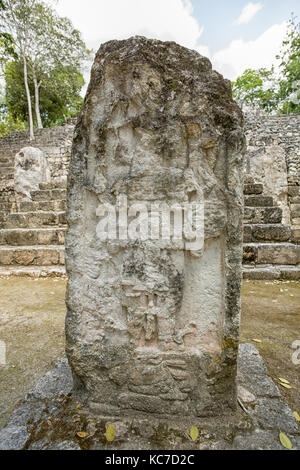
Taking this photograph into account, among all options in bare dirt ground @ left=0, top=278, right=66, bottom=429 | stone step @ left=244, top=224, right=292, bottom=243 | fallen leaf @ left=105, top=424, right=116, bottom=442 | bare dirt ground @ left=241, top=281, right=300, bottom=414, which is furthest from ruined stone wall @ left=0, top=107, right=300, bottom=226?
fallen leaf @ left=105, top=424, right=116, bottom=442

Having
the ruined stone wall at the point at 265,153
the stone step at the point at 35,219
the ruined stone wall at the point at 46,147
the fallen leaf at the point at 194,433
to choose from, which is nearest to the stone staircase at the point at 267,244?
the ruined stone wall at the point at 265,153

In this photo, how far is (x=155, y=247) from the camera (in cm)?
143

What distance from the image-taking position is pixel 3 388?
1.73 metres

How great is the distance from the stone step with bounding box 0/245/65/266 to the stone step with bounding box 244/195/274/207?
391 cm

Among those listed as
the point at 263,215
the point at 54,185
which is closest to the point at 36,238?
the point at 54,185

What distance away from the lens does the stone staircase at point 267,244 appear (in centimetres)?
424

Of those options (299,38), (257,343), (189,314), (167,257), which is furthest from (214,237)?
(299,38)

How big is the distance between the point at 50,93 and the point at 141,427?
22.7 meters

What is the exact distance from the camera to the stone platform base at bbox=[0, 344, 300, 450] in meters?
1.23

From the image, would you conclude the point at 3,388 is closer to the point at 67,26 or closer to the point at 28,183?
the point at 28,183

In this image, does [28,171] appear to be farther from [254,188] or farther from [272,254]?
[272,254]

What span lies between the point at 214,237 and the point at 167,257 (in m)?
0.28
